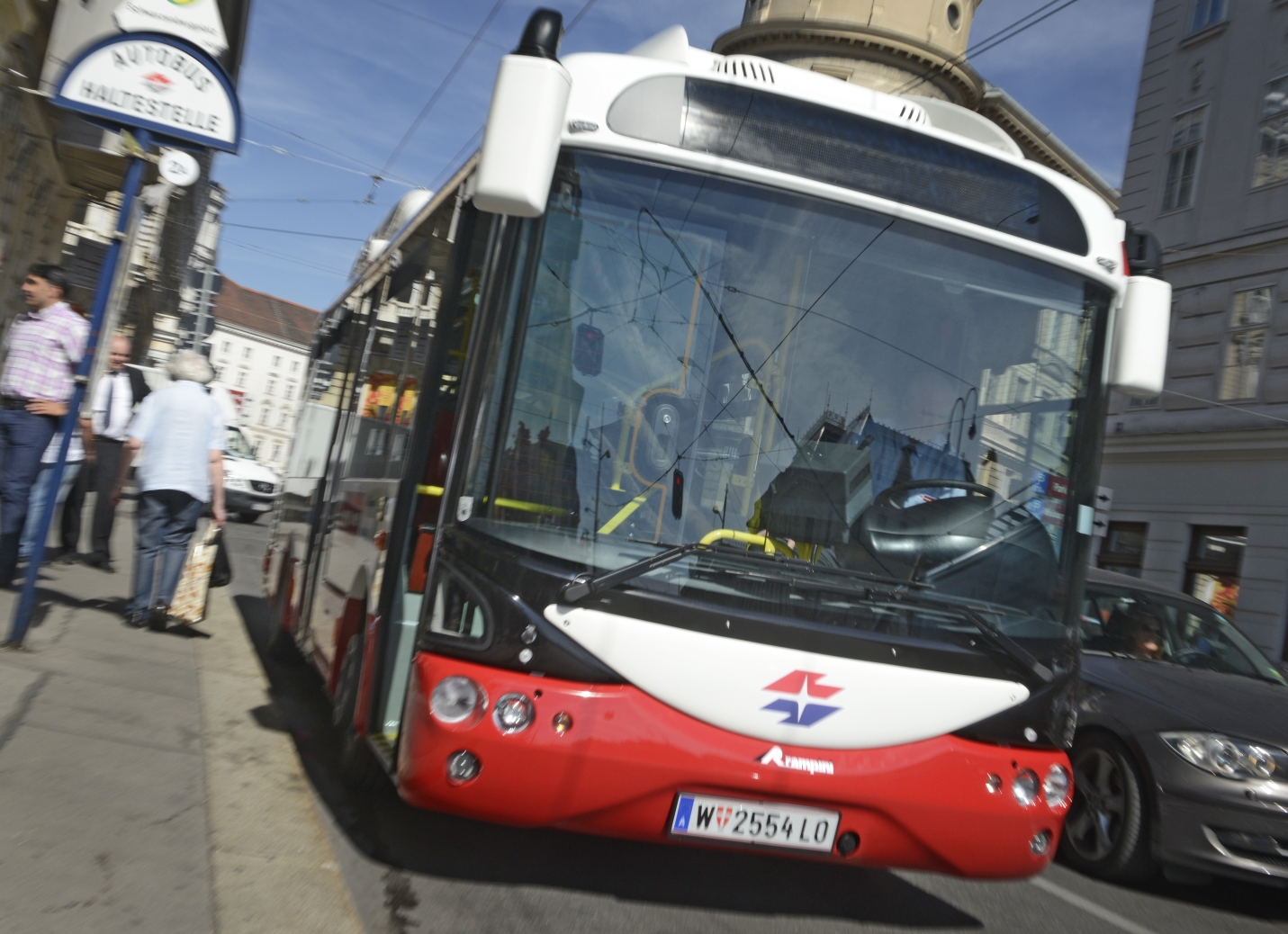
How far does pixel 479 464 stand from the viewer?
162 inches

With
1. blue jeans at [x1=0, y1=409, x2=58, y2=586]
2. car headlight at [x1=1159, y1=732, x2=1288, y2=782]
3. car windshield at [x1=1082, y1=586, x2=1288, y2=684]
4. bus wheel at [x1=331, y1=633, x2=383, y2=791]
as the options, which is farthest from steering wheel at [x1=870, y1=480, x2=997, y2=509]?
blue jeans at [x1=0, y1=409, x2=58, y2=586]

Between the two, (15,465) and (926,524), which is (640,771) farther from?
(15,465)

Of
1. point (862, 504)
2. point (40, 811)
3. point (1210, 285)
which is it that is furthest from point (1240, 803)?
point (1210, 285)

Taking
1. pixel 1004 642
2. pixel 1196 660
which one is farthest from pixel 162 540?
pixel 1196 660

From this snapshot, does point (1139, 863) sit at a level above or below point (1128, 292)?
below

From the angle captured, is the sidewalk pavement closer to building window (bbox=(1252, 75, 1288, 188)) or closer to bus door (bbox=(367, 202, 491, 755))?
bus door (bbox=(367, 202, 491, 755))

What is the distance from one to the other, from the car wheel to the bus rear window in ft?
9.04

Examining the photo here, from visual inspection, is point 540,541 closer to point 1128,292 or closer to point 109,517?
point 1128,292

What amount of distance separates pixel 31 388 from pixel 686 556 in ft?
17.1

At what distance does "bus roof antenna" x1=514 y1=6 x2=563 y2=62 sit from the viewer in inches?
159

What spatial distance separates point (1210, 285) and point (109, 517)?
19133 mm

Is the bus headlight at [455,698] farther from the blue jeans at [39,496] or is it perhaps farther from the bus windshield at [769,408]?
the blue jeans at [39,496]

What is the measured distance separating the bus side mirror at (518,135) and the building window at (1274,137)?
21.1 metres

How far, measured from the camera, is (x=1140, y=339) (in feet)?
15.5
